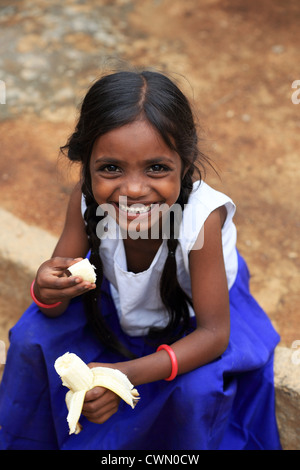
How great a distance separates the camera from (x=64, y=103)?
12.7 feet

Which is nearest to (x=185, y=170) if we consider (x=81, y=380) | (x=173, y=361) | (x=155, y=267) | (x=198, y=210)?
(x=198, y=210)

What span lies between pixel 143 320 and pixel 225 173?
5.12ft

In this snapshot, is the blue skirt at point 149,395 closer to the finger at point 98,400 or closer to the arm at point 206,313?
the arm at point 206,313

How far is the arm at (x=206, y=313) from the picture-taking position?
69.8 inches

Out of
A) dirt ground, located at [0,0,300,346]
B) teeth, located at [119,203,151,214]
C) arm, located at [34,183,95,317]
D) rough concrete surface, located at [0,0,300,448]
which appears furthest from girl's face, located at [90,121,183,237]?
dirt ground, located at [0,0,300,346]

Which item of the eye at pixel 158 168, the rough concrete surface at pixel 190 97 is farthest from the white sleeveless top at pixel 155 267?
the rough concrete surface at pixel 190 97

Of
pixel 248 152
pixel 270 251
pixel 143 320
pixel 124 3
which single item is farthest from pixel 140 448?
pixel 124 3

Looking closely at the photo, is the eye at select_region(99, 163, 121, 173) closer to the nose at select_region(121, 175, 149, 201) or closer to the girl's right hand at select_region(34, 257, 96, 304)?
the nose at select_region(121, 175, 149, 201)

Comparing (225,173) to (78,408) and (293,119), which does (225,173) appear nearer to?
(293,119)

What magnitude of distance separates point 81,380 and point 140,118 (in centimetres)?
75

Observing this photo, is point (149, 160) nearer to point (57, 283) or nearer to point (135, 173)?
point (135, 173)

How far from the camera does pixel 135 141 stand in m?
1.59

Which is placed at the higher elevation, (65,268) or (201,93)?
(65,268)

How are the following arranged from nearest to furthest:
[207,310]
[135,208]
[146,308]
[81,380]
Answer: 1. [81,380]
2. [135,208]
3. [207,310]
4. [146,308]
